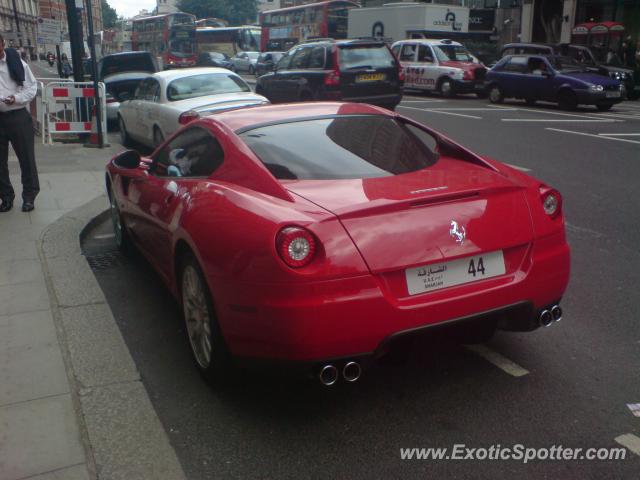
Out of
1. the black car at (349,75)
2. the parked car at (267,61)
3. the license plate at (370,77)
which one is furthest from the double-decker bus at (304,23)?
the license plate at (370,77)

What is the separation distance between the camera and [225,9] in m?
103

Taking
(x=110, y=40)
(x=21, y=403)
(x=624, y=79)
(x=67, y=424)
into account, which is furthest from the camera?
(x=110, y=40)

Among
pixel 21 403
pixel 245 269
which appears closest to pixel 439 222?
pixel 245 269

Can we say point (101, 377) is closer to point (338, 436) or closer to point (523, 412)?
point (338, 436)

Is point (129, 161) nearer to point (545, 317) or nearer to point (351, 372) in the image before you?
point (351, 372)

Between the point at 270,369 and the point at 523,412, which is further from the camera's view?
the point at 523,412

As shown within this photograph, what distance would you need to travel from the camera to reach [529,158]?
10938 millimetres

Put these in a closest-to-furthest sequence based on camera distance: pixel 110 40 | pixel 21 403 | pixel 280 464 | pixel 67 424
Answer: pixel 280 464 → pixel 67 424 → pixel 21 403 → pixel 110 40

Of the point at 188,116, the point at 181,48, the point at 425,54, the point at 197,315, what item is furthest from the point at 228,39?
the point at 197,315

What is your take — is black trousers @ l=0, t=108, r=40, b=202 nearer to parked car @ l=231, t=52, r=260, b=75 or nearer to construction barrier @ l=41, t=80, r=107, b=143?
construction barrier @ l=41, t=80, r=107, b=143

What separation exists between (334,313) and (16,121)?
558 centimetres

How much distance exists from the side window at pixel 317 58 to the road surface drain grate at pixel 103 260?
39.7 feet

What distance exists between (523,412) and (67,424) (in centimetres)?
215

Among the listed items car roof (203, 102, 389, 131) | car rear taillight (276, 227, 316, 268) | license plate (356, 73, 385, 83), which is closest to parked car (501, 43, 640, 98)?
license plate (356, 73, 385, 83)
